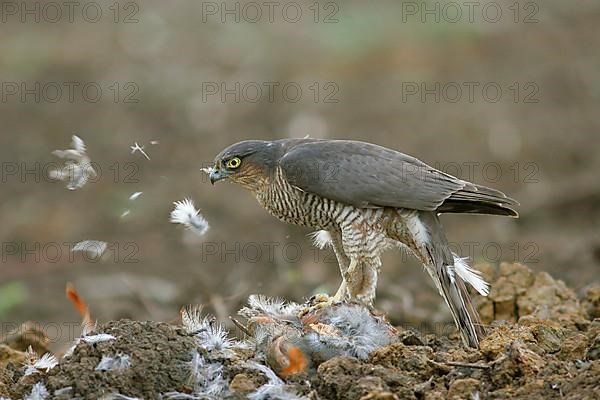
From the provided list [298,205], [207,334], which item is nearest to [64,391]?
[207,334]

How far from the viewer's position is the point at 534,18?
1756 centimetres

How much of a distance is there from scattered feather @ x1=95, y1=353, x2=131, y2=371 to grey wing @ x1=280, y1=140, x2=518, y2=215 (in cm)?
215

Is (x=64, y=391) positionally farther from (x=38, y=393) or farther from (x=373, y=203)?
(x=373, y=203)

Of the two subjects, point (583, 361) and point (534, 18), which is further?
point (534, 18)

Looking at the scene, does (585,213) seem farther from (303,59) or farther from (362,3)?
(362,3)

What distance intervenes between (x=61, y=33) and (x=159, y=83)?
2905 mm

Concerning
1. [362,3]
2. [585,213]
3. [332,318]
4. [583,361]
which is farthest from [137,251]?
[362,3]

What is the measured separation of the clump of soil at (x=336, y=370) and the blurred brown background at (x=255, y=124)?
248cm

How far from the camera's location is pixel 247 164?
22.0 ft

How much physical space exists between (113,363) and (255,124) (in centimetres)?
953

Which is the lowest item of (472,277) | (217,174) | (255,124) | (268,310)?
(255,124)

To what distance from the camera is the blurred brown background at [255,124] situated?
32.1 feet

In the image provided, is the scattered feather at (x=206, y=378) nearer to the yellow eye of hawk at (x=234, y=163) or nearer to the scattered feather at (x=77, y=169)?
the scattered feather at (x=77, y=169)

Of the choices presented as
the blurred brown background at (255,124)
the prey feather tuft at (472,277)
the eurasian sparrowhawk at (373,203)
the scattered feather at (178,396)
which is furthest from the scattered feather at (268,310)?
the blurred brown background at (255,124)
